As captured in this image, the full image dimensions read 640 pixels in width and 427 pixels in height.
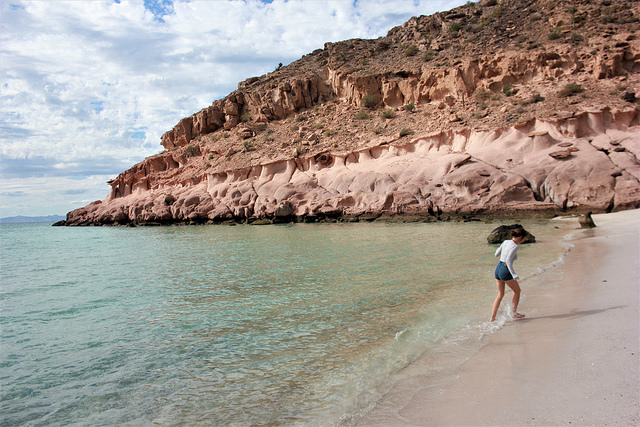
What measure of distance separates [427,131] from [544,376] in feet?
88.3

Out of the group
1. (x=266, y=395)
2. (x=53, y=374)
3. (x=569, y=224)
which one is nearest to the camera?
(x=266, y=395)

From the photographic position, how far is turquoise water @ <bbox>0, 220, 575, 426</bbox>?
4.02 m

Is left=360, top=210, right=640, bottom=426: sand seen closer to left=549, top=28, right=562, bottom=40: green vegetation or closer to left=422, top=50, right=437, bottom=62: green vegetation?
left=549, top=28, right=562, bottom=40: green vegetation

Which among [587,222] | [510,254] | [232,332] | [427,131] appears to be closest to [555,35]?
[427,131]

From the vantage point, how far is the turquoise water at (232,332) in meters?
4.02

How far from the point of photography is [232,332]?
6.05 m

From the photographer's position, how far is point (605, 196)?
19219mm

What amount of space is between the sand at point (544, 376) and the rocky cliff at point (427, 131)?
670 inches

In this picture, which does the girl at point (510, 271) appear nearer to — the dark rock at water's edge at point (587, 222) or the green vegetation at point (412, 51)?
the dark rock at water's edge at point (587, 222)

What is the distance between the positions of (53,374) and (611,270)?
9.76 metres

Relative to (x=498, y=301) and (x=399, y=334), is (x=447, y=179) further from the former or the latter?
(x=399, y=334)

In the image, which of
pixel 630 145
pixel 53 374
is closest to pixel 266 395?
pixel 53 374

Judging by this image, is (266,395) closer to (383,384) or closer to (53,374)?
(383,384)

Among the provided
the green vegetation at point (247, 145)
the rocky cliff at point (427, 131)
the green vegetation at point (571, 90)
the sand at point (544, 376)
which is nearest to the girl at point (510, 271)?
the sand at point (544, 376)
